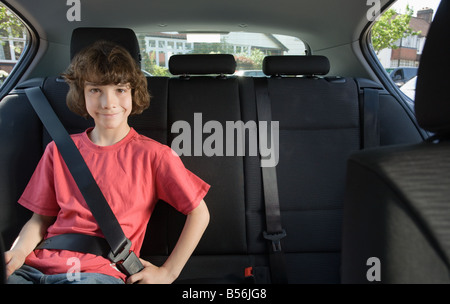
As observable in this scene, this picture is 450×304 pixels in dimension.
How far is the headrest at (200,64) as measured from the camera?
184 centimetres

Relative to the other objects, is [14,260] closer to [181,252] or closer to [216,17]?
[181,252]

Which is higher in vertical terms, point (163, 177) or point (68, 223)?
point (163, 177)

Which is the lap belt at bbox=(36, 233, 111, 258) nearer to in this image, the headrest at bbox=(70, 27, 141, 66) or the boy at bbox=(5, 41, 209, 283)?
the boy at bbox=(5, 41, 209, 283)

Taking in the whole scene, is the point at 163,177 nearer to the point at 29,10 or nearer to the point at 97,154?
the point at 97,154

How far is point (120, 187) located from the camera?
1.39 metres

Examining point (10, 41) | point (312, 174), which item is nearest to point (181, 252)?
point (312, 174)

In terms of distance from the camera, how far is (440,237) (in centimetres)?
61

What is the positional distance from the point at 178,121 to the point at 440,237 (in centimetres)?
130

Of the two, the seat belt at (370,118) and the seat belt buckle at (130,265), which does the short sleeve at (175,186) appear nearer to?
the seat belt buckle at (130,265)

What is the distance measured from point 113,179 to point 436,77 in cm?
112

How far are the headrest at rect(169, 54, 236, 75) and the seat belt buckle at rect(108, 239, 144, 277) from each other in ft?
3.03

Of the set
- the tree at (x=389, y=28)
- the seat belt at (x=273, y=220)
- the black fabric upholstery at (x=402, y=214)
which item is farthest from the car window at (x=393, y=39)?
the black fabric upholstery at (x=402, y=214)
